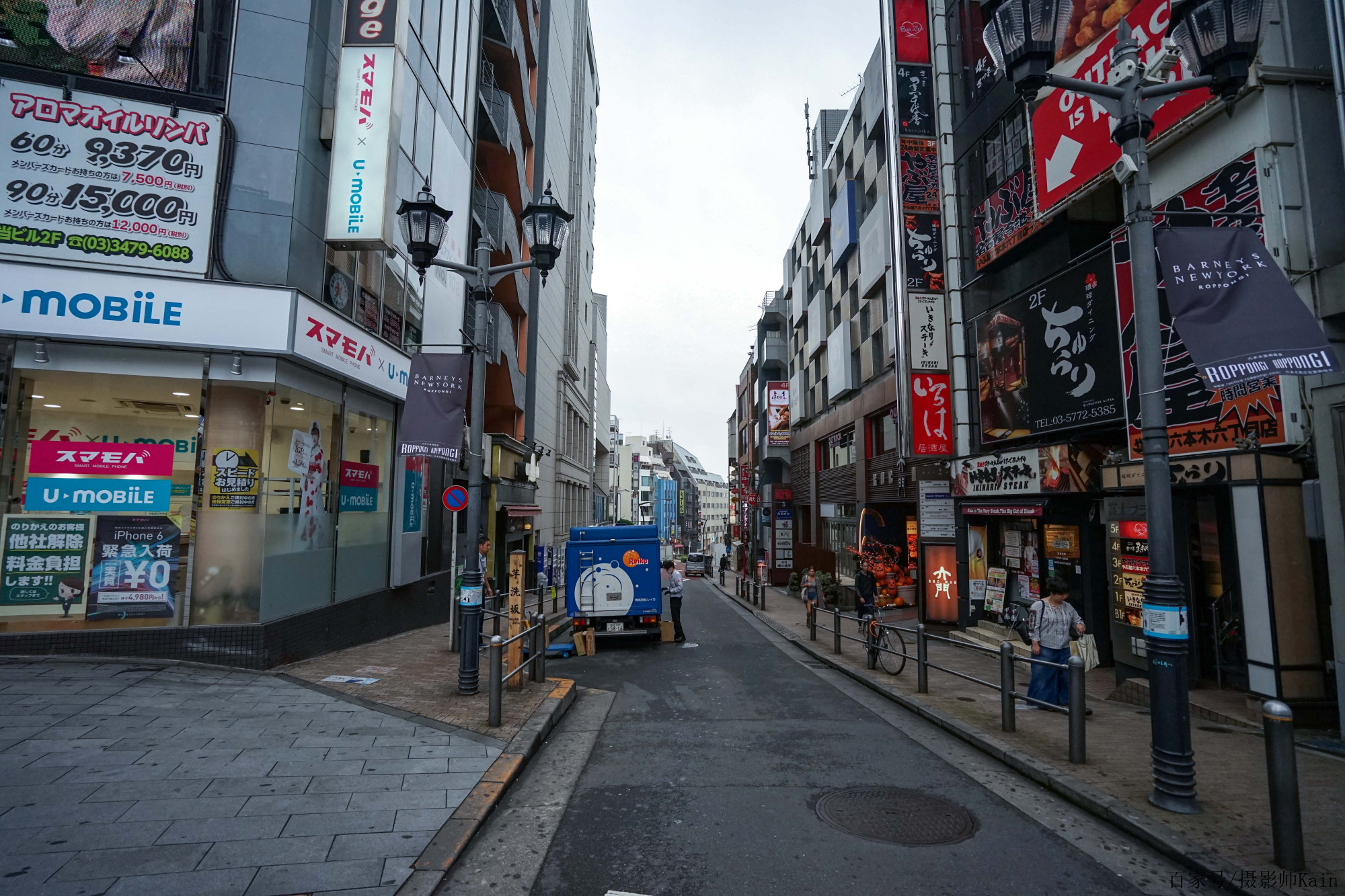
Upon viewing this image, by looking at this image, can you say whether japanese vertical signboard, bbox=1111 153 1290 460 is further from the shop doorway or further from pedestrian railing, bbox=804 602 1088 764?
pedestrian railing, bbox=804 602 1088 764

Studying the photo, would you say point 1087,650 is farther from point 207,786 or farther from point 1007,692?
point 207,786

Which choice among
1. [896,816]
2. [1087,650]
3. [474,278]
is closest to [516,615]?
[474,278]

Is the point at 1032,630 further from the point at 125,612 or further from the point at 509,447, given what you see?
the point at 509,447

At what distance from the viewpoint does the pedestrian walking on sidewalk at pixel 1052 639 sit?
29.2ft

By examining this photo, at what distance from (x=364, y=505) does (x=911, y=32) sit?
61.3ft

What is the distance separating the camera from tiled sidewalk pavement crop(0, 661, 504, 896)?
14.3ft

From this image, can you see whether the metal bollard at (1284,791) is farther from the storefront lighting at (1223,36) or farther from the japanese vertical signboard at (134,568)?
the japanese vertical signboard at (134,568)

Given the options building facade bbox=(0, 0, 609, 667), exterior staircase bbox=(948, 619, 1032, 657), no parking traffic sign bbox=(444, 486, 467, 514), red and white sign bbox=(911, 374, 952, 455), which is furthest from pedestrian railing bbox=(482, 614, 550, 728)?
red and white sign bbox=(911, 374, 952, 455)

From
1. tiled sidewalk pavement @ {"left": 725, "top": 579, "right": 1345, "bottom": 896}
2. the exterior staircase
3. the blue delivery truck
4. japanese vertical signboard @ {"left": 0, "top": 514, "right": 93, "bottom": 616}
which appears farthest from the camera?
the blue delivery truck

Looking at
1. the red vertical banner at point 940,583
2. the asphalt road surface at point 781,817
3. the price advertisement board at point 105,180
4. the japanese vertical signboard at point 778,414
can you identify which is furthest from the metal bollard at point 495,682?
the japanese vertical signboard at point 778,414

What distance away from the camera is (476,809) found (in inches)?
218

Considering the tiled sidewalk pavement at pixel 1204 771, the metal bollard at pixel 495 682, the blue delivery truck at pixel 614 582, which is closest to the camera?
the tiled sidewalk pavement at pixel 1204 771

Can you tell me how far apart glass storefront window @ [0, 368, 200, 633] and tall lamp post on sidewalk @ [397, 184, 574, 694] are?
3993 millimetres

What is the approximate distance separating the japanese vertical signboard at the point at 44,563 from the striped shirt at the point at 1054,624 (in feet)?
41.1
